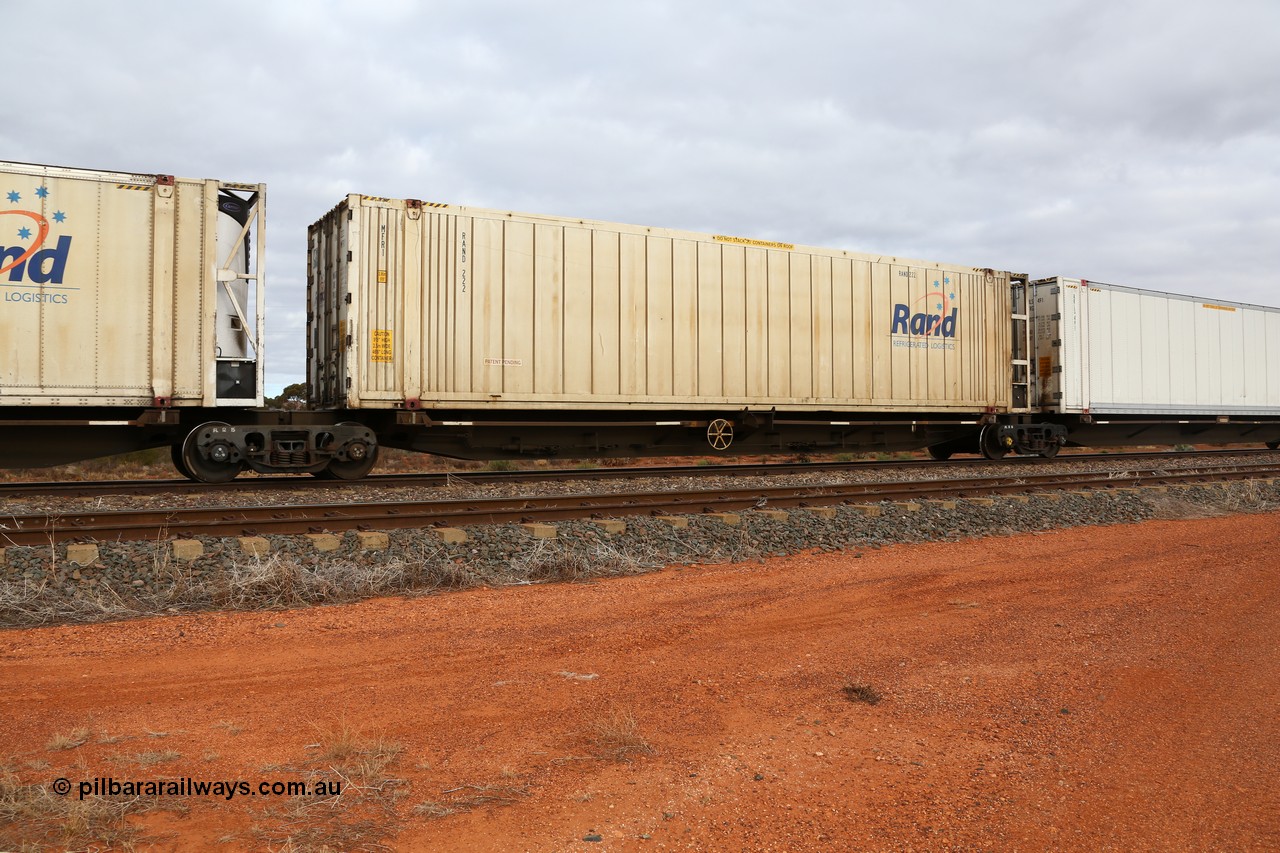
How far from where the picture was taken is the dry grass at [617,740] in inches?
134

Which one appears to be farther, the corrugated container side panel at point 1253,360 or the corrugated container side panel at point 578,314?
the corrugated container side panel at point 1253,360

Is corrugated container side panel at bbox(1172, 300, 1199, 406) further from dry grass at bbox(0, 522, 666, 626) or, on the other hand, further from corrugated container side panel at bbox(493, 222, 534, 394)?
dry grass at bbox(0, 522, 666, 626)

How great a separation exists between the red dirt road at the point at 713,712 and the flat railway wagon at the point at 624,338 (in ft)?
19.3

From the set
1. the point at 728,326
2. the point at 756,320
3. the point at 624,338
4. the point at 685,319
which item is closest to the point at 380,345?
the point at 624,338

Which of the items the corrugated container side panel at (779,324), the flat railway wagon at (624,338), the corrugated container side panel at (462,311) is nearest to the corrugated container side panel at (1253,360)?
the flat railway wagon at (624,338)

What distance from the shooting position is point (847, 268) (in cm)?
1452

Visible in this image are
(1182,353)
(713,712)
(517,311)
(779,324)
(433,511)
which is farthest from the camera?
(1182,353)

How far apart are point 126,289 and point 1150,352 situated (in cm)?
1944

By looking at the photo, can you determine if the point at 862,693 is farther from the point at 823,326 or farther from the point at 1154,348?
the point at 1154,348

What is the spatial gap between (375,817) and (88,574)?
4.38 metres

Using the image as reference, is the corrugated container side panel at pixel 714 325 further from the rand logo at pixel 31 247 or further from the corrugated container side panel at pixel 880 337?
the rand logo at pixel 31 247

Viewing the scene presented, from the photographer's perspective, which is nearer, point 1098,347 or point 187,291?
point 187,291

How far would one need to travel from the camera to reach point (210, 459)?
33.6 feet

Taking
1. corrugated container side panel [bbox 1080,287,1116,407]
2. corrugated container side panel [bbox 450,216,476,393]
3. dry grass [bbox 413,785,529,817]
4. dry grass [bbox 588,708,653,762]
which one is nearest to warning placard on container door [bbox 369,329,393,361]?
corrugated container side panel [bbox 450,216,476,393]
